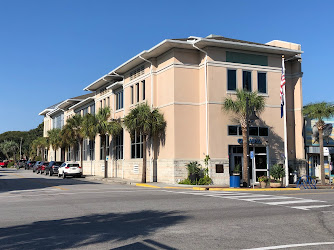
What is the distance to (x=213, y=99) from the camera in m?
28.6

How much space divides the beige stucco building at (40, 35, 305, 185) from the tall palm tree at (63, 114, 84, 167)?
46.4ft

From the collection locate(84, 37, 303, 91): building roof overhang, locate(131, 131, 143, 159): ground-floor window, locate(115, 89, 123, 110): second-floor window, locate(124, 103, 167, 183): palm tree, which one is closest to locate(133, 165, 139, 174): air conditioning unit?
locate(131, 131, 143, 159): ground-floor window

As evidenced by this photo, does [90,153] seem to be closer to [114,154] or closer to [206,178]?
[114,154]

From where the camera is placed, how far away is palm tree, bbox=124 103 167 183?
29.3 metres

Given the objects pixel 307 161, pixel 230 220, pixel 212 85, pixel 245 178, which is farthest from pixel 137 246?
pixel 307 161

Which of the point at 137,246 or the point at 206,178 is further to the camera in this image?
the point at 206,178

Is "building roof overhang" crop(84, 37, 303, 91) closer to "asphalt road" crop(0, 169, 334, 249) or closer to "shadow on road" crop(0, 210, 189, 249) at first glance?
"asphalt road" crop(0, 169, 334, 249)

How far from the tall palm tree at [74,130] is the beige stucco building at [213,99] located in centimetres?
1415

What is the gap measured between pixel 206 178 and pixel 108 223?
58.3 feet

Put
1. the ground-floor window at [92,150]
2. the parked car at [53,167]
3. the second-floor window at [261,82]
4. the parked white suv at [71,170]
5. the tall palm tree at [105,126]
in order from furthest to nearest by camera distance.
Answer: the ground-floor window at [92,150], the parked car at [53,167], the parked white suv at [71,170], the tall palm tree at [105,126], the second-floor window at [261,82]

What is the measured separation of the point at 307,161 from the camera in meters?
33.2

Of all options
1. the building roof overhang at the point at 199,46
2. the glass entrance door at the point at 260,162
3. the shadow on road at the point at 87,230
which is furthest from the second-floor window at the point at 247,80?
the shadow on road at the point at 87,230

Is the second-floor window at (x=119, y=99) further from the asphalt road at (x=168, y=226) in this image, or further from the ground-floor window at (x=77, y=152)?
the asphalt road at (x=168, y=226)

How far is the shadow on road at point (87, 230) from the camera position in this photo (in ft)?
26.0
